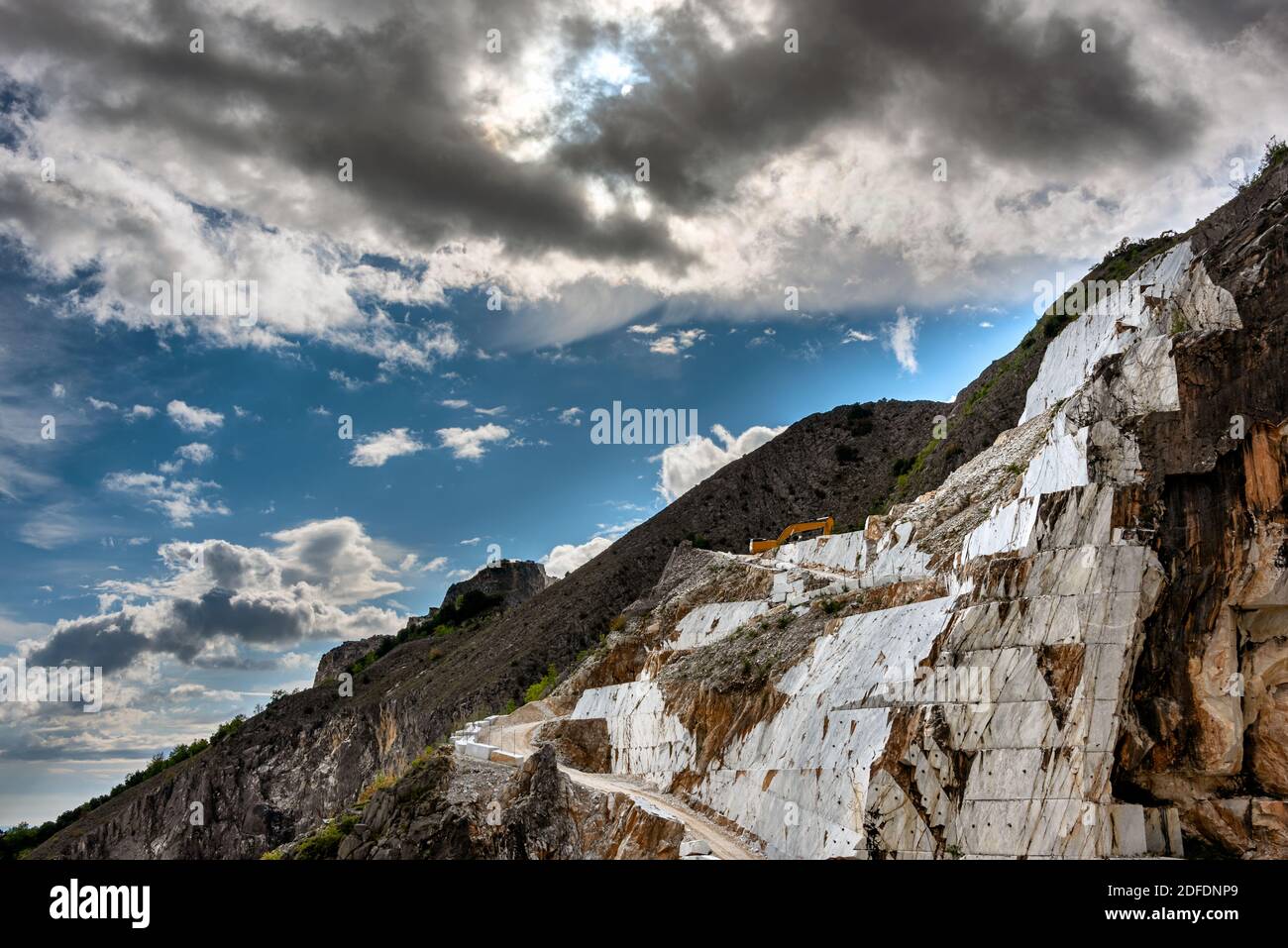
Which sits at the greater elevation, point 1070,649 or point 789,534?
point 789,534

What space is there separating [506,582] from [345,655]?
2707 centimetres

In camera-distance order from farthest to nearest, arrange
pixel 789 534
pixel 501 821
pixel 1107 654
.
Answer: pixel 789 534 < pixel 501 821 < pixel 1107 654

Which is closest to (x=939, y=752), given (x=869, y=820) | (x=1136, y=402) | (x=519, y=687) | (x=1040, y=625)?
(x=869, y=820)

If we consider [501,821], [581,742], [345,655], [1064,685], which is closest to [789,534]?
[581,742]

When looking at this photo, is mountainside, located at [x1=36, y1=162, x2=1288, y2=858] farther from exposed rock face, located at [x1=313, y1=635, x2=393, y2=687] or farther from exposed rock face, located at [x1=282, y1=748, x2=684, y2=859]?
exposed rock face, located at [x1=313, y1=635, x2=393, y2=687]

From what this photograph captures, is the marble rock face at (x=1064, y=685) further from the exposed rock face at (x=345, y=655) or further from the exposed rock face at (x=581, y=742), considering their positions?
the exposed rock face at (x=345, y=655)

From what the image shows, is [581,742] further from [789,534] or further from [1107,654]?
[789,534]

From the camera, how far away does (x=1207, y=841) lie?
21000 millimetres

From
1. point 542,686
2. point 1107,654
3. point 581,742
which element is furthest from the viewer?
point 542,686

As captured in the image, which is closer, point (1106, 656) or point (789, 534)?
point (1106, 656)

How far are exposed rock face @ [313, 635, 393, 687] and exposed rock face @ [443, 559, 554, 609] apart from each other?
11328mm

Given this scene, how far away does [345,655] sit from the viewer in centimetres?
12938
